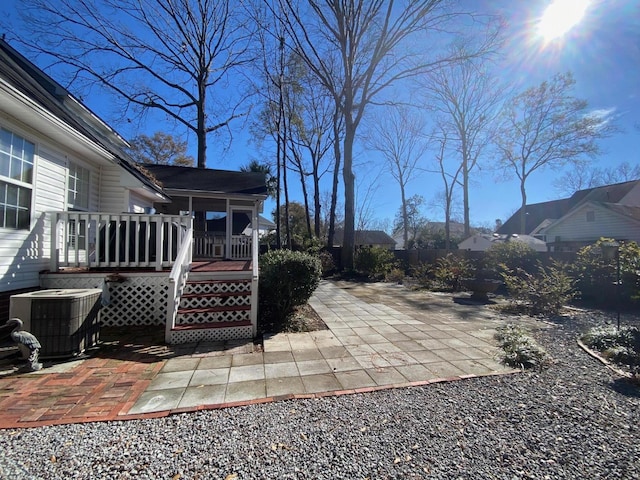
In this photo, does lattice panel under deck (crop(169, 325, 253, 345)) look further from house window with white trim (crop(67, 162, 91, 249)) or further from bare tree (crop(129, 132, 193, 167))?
bare tree (crop(129, 132, 193, 167))

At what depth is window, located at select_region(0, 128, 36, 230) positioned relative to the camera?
4.04 m

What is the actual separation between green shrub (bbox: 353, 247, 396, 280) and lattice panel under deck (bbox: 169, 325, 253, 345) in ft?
31.0

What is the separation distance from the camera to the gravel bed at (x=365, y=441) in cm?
179

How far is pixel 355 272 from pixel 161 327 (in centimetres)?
1008

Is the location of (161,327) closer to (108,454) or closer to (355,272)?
(108,454)

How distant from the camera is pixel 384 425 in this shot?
7.43ft

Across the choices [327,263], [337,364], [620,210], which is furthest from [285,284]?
[620,210]

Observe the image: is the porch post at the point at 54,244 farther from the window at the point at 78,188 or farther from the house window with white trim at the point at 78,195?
the window at the point at 78,188

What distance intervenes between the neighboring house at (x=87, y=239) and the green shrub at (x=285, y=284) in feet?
1.20

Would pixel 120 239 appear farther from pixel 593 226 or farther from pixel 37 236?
pixel 593 226

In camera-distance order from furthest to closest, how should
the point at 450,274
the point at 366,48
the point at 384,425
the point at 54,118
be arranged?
the point at 366,48, the point at 450,274, the point at 54,118, the point at 384,425

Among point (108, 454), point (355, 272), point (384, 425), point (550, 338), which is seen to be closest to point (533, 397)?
point (384, 425)

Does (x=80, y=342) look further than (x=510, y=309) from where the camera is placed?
No

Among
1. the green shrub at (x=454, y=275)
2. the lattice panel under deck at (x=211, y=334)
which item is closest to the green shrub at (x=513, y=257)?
the green shrub at (x=454, y=275)
